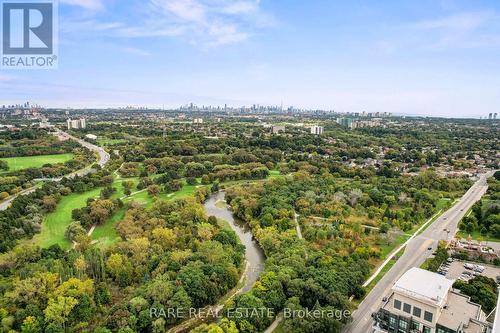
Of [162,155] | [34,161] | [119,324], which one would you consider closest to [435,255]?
[119,324]

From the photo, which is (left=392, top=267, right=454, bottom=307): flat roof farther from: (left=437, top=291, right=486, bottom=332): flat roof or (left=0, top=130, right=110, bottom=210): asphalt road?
(left=0, top=130, right=110, bottom=210): asphalt road

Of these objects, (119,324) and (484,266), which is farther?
(484,266)

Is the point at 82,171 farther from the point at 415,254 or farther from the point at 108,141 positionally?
the point at 415,254

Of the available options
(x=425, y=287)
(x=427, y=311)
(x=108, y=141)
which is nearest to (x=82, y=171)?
(x=108, y=141)

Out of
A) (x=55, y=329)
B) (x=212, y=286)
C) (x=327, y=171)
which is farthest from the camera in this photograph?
(x=327, y=171)

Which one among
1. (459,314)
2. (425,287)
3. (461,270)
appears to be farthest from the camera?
(461,270)

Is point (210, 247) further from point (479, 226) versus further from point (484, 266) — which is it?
point (479, 226)

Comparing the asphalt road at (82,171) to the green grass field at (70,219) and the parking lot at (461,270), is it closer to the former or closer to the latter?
the green grass field at (70,219)

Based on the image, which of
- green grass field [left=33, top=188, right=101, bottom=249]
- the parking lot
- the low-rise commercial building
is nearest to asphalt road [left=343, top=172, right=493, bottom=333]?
the low-rise commercial building
